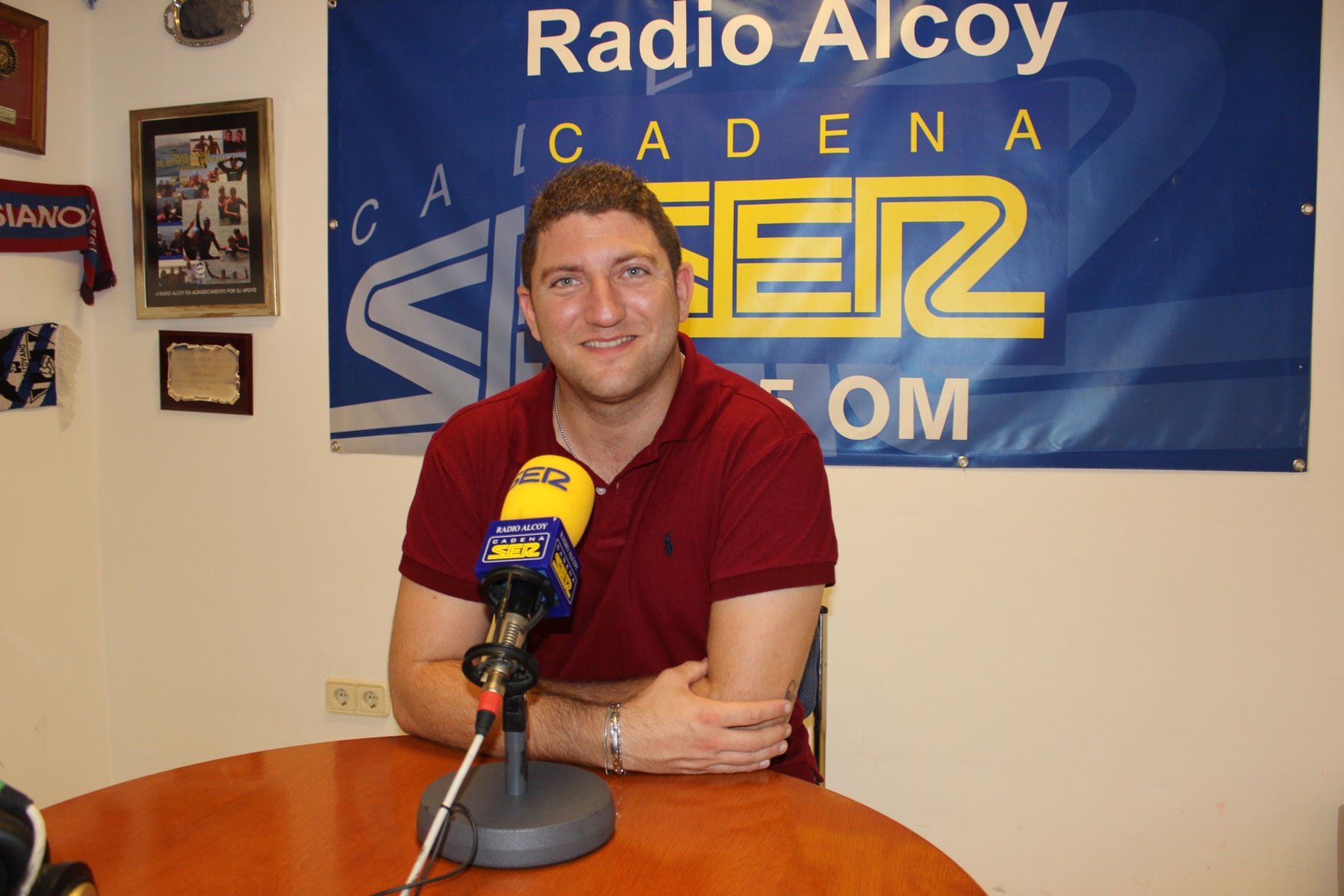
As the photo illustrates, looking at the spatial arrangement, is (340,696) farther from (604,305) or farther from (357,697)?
(604,305)

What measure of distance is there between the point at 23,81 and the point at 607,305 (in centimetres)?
213

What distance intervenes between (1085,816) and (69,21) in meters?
3.68

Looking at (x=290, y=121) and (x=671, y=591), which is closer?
(x=671, y=591)

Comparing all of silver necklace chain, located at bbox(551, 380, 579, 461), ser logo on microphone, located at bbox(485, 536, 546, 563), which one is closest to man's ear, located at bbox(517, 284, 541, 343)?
silver necklace chain, located at bbox(551, 380, 579, 461)

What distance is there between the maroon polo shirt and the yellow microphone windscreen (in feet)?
1.27

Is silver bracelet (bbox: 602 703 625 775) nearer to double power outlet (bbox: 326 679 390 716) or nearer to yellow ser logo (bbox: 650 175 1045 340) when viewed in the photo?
yellow ser logo (bbox: 650 175 1045 340)

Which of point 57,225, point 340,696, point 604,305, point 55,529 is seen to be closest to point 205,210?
point 57,225

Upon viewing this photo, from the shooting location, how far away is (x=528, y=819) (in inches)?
38.2

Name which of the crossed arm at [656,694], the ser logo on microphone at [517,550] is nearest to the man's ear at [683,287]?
the crossed arm at [656,694]

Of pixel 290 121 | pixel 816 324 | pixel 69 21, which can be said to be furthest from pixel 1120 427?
pixel 69 21

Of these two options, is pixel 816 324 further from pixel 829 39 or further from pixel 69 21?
pixel 69 21

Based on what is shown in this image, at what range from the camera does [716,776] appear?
48.4 inches

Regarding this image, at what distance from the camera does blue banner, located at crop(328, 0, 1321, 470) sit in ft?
7.25

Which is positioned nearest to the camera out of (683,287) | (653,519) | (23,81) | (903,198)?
(653,519)
